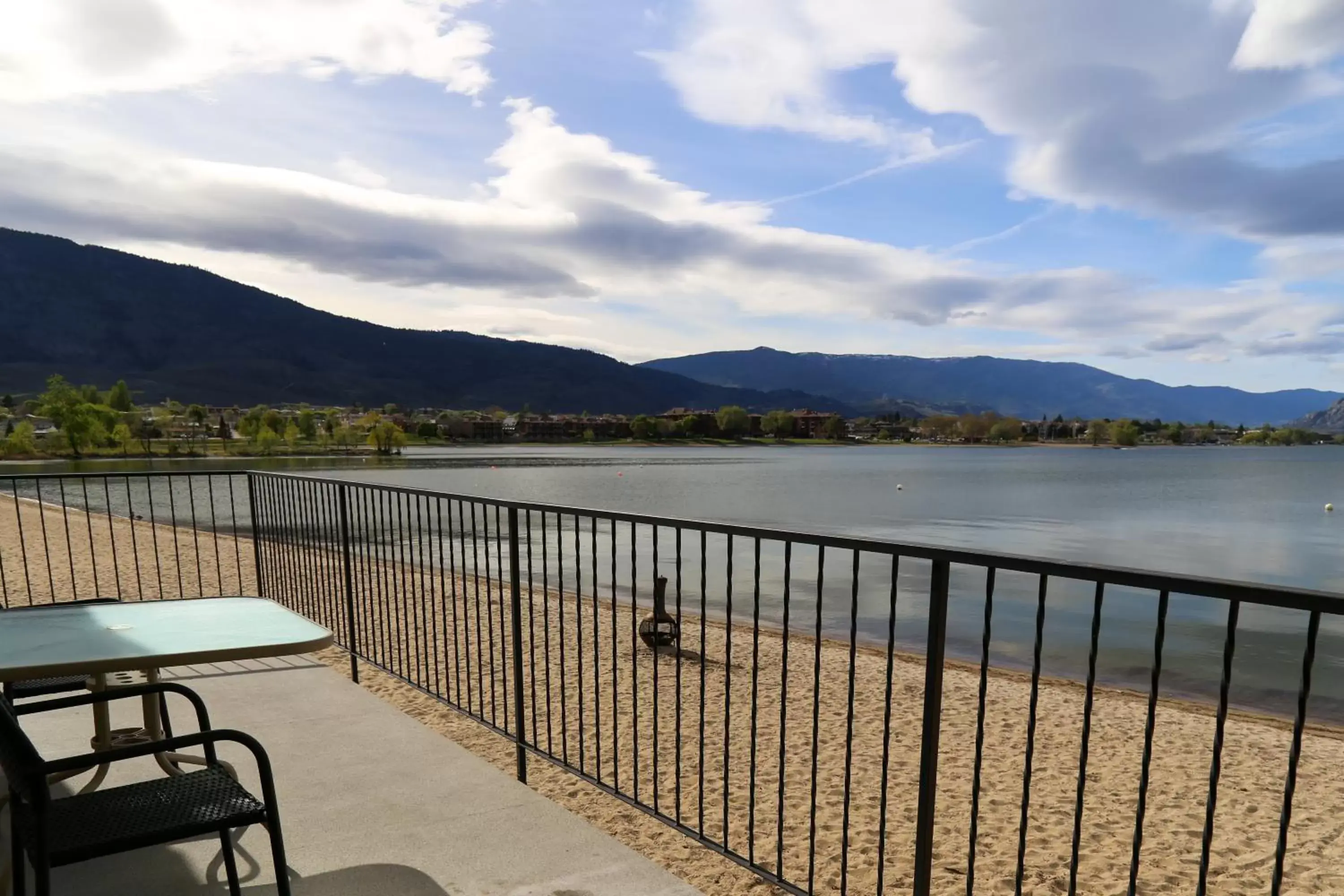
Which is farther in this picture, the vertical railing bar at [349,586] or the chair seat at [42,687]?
the vertical railing bar at [349,586]

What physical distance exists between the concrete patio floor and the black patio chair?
1.85 ft

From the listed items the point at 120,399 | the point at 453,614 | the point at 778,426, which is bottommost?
the point at 778,426

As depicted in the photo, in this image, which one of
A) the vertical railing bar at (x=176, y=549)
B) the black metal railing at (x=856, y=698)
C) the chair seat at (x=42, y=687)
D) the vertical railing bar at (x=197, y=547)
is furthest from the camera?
the vertical railing bar at (x=197, y=547)

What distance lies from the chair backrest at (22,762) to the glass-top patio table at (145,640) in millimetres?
445

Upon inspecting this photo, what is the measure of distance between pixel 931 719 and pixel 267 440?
9671cm

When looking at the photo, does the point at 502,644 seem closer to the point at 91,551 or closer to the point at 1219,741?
the point at 1219,741

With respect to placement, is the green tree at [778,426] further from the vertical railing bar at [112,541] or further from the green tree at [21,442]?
the vertical railing bar at [112,541]

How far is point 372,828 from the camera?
288 centimetres

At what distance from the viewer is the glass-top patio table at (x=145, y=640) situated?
2.07m

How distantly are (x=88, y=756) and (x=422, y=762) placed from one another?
2025 millimetres

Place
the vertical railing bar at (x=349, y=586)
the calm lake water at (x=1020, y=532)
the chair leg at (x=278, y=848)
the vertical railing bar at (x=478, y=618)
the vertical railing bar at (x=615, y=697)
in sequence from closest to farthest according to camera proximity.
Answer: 1. the chair leg at (x=278, y=848)
2. the vertical railing bar at (x=615, y=697)
3. the vertical railing bar at (x=478, y=618)
4. the vertical railing bar at (x=349, y=586)
5. the calm lake water at (x=1020, y=532)

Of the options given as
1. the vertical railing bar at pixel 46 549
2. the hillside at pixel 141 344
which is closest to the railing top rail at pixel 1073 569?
the vertical railing bar at pixel 46 549

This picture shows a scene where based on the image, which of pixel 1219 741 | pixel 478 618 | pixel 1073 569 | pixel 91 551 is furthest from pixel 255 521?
pixel 1219 741

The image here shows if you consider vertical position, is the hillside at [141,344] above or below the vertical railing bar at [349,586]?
above
